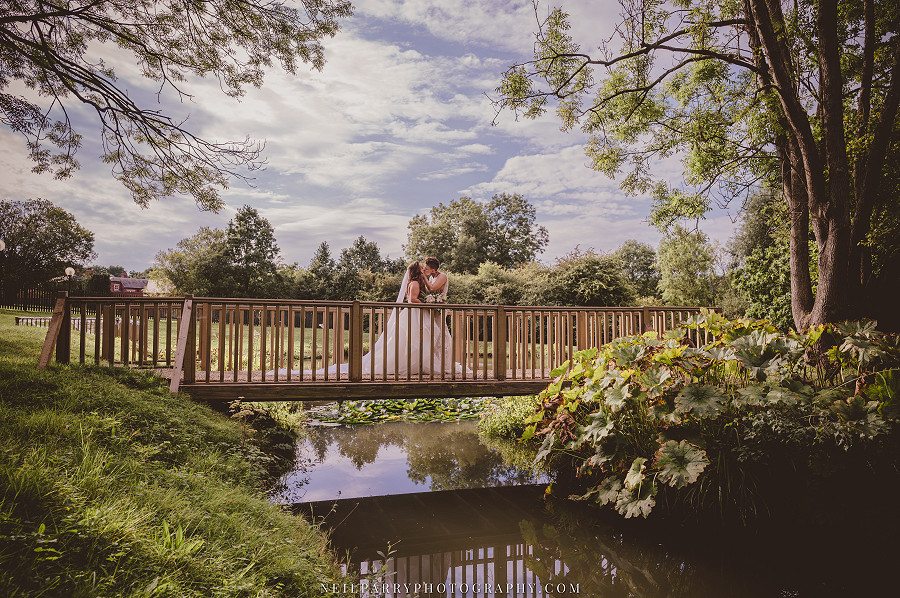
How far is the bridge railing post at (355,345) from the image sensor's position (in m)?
6.38

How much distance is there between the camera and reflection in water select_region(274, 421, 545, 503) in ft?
17.9

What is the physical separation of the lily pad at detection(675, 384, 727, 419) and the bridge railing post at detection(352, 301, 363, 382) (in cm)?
407

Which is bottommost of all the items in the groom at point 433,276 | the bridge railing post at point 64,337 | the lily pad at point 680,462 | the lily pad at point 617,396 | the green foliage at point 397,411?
the green foliage at point 397,411

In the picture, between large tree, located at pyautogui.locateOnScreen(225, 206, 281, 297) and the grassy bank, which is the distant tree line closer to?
large tree, located at pyautogui.locateOnScreen(225, 206, 281, 297)

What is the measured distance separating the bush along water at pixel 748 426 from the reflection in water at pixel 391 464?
152cm

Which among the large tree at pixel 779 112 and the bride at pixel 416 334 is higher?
the large tree at pixel 779 112

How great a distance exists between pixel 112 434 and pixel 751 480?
17.4 feet

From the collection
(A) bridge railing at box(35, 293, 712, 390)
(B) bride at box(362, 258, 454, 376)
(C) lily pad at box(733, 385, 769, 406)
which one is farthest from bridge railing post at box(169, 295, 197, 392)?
(C) lily pad at box(733, 385, 769, 406)

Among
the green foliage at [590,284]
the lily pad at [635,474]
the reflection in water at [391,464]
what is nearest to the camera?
the lily pad at [635,474]

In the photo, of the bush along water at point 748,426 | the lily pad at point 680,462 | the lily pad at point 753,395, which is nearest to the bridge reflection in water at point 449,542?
the bush along water at point 748,426

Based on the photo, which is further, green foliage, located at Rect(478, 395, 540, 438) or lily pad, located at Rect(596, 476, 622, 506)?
green foliage, located at Rect(478, 395, 540, 438)

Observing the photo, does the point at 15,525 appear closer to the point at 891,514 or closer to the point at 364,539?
the point at 364,539

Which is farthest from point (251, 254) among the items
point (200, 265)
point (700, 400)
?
point (700, 400)

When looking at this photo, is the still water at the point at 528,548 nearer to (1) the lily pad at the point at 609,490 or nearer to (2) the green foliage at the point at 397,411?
(1) the lily pad at the point at 609,490
